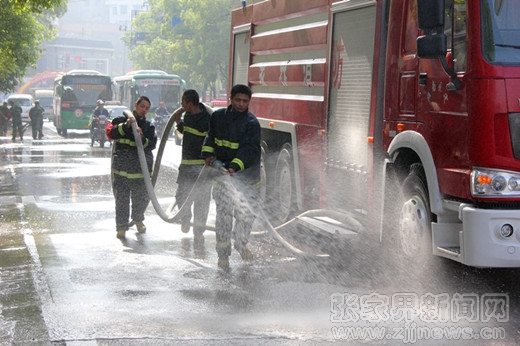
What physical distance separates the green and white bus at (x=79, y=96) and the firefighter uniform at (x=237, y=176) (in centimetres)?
3357

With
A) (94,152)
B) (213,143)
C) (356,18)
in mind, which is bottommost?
(94,152)

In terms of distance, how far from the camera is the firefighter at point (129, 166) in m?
10.7

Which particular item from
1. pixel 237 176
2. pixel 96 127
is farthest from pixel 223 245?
pixel 96 127

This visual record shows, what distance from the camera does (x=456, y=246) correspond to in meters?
6.87

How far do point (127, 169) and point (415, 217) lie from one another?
14.5ft

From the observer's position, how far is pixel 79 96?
43438 mm

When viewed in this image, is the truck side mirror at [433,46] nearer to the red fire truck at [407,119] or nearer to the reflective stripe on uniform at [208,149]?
the red fire truck at [407,119]

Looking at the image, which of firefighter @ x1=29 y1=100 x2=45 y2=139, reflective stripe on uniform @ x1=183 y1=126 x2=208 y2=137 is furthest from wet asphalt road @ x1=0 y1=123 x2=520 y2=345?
firefighter @ x1=29 y1=100 x2=45 y2=139

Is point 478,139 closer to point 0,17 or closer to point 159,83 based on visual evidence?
point 0,17

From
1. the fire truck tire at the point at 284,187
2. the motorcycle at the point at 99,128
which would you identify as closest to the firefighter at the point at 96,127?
the motorcycle at the point at 99,128

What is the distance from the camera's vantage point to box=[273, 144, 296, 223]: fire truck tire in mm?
11047

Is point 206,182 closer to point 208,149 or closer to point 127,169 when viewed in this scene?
point 208,149

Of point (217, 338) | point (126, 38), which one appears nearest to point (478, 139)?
point (217, 338)

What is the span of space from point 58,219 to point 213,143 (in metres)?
3.73
